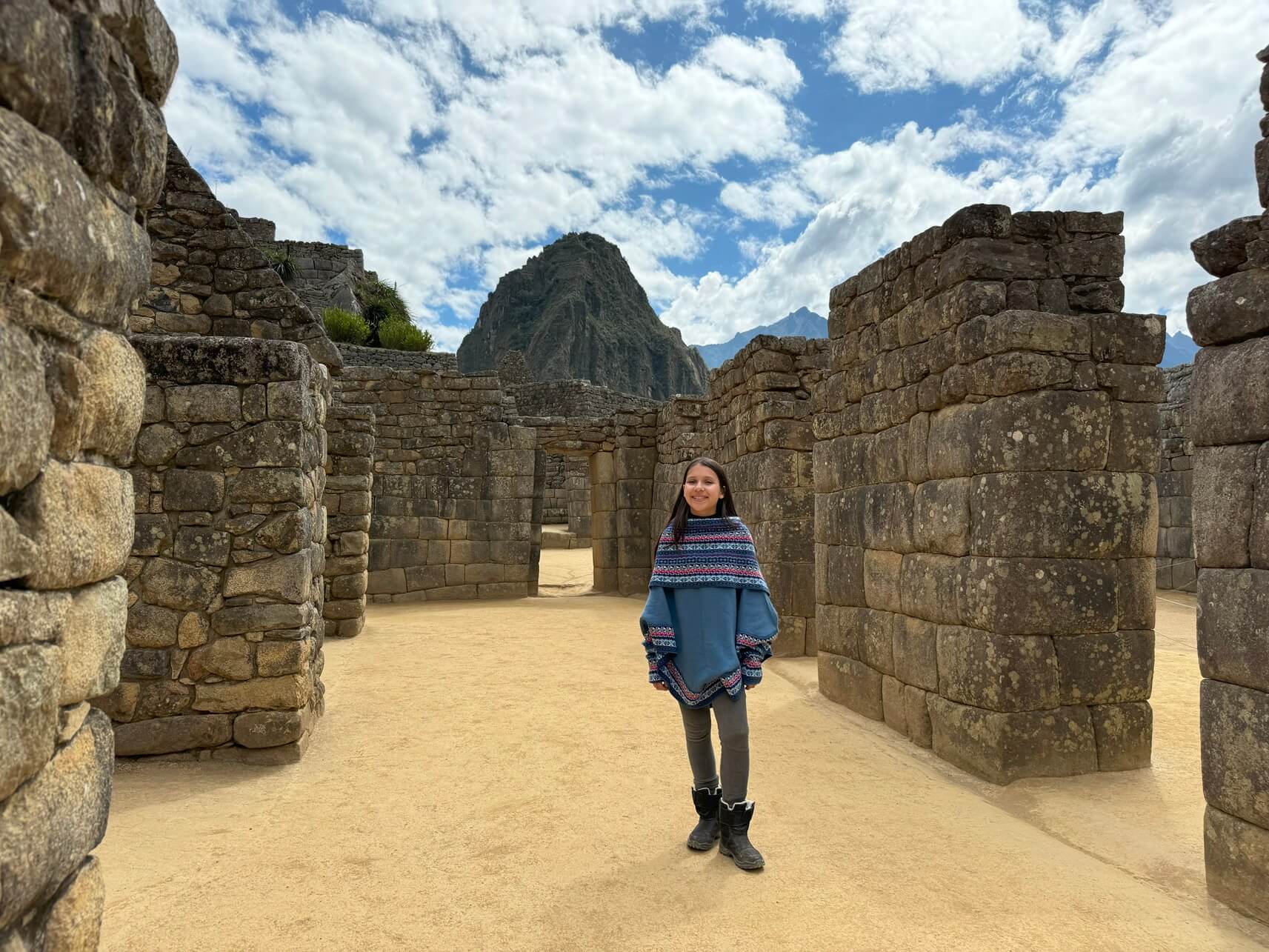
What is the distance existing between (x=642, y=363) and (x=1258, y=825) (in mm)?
50532

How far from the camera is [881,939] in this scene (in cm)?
297

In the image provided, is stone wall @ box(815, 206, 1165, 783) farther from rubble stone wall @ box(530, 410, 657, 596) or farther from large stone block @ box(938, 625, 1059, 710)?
rubble stone wall @ box(530, 410, 657, 596)

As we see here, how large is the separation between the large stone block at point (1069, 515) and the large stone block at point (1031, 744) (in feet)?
3.15

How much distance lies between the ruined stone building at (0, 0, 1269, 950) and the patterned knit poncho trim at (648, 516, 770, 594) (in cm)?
181

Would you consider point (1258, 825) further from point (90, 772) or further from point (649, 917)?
point (90, 772)

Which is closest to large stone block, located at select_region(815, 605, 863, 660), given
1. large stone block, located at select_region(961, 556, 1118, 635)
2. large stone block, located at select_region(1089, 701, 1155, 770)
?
large stone block, located at select_region(961, 556, 1118, 635)

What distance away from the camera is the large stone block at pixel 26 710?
151 cm

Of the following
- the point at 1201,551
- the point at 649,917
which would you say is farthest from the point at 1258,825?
the point at 649,917

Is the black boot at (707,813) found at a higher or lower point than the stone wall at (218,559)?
lower

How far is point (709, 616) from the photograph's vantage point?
370 cm

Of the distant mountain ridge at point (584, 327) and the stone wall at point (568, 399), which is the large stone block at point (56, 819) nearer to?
the stone wall at point (568, 399)

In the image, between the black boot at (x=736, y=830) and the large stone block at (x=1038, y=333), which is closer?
the black boot at (x=736, y=830)

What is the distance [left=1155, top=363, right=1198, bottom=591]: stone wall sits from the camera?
1427 centimetres

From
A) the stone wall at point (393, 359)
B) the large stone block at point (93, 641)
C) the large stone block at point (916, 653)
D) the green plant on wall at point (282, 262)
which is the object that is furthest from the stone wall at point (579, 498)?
the large stone block at point (93, 641)
